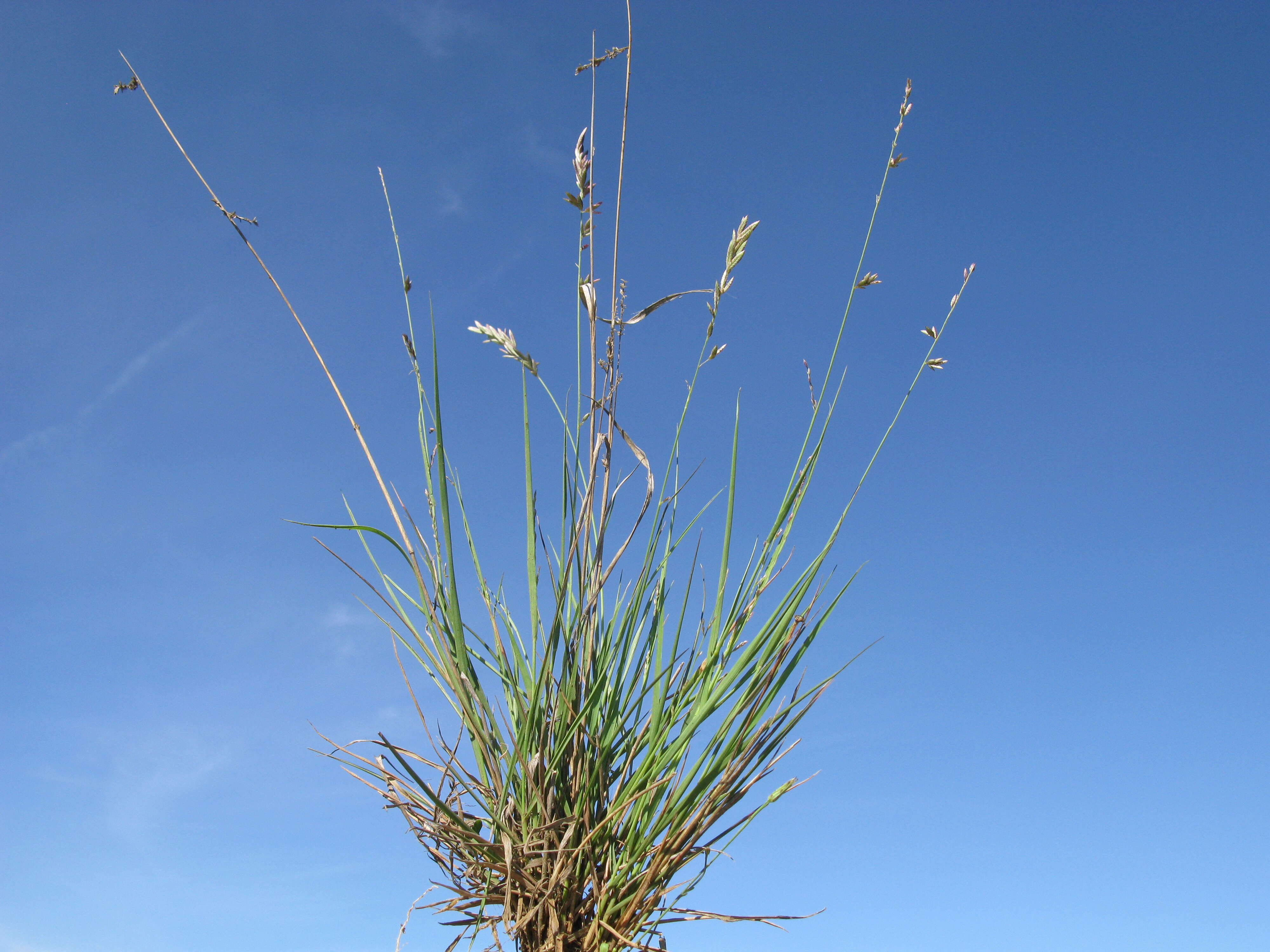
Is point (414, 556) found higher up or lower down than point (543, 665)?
higher up

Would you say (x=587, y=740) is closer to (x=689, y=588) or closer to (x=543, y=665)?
(x=543, y=665)

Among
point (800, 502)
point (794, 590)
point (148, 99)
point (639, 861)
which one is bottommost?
point (639, 861)

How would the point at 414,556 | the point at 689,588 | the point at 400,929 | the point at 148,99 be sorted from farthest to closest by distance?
1. the point at 689,588
2. the point at 148,99
3. the point at 414,556
4. the point at 400,929

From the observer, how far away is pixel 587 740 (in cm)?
130

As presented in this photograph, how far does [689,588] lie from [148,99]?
1322 mm

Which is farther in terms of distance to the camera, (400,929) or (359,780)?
(359,780)

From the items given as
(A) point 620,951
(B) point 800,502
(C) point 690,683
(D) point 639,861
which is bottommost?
(A) point 620,951

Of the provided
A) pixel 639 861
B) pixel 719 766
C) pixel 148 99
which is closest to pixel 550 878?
pixel 639 861

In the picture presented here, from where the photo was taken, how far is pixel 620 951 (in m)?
1.19

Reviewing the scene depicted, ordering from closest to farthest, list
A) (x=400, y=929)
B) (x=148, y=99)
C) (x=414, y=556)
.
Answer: (x=400, y=929), (x=414, y=556), (x=148, y=99)

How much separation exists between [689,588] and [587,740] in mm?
350

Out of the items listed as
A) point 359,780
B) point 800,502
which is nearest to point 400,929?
point 359,780

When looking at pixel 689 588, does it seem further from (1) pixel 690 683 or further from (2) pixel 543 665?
(2) pixel 543 665

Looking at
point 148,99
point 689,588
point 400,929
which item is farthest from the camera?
point 689,588
